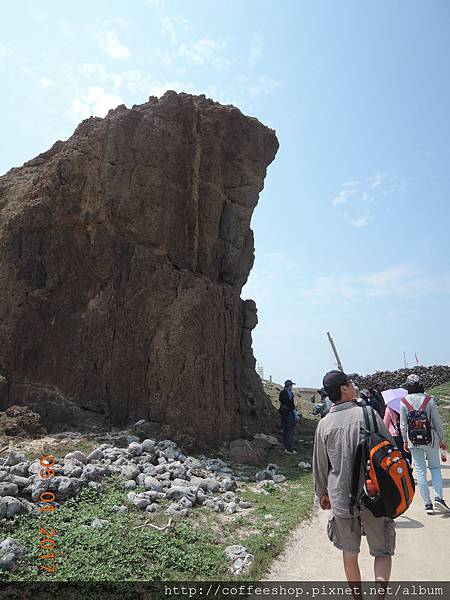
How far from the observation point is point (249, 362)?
1762 cm

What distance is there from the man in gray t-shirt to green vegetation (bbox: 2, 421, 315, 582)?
1657 mm

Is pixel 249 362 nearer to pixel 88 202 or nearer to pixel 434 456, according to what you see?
pixel 88 202

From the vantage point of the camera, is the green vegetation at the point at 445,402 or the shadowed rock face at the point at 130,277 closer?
the shadowed rock face at the point at 130,277

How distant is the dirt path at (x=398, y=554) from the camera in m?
5.10

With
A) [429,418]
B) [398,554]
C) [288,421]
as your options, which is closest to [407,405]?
[429,418]

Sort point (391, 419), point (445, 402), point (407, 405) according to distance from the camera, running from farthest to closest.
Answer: point (445, 402) < point (391, 419) < point (407, 405)

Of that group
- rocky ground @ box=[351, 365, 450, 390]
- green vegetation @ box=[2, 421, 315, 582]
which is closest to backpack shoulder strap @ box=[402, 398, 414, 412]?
green vegetation @ box=[2, 421, 315, 582]

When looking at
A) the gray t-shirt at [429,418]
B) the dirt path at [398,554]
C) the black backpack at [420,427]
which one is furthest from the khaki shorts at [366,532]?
the gray t-shirt at [429,418]

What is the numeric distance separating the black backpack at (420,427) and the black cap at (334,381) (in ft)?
11.7

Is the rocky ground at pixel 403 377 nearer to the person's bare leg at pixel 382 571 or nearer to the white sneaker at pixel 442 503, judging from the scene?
the white sneaker at pixel 442 503

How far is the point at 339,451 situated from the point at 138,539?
3.47 meters

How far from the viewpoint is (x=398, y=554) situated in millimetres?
5613

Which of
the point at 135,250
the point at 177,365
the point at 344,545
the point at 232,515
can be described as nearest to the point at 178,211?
the point at 135,250

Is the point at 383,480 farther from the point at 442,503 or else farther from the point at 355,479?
the point at 442,503
